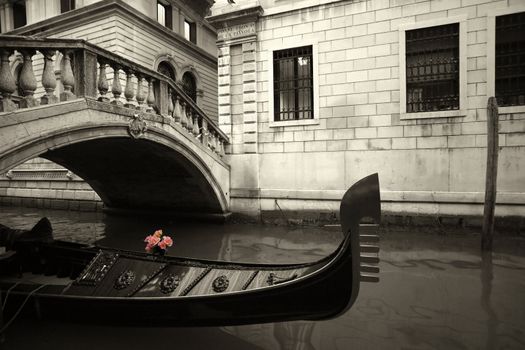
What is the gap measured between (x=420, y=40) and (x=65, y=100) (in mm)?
6484

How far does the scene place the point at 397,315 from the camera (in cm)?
316

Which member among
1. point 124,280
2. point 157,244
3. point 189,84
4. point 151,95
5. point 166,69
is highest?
point 166,69

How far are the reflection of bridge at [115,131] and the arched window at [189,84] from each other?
4.44 meters

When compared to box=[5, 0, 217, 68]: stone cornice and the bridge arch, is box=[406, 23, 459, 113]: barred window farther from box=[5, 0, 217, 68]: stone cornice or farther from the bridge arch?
box=[5, 0, 217, 68]: stone cornice

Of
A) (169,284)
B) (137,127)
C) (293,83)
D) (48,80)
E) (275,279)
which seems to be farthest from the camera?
(293,83)

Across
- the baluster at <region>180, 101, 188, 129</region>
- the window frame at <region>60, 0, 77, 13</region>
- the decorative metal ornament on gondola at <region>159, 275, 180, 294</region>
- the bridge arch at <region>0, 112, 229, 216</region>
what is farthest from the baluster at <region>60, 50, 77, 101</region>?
the window frame at <region>60, 0, 77, 13</region>

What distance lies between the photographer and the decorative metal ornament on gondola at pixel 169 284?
2.72 m

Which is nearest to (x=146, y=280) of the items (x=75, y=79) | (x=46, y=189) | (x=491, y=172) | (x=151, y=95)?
(x=75, y=79)

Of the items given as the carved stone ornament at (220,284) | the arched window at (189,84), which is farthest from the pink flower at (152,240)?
the arched window at (189,84)

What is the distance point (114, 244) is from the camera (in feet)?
21.1

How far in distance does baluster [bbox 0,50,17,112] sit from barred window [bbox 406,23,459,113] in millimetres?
6588

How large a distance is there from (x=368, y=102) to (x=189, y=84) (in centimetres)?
1064

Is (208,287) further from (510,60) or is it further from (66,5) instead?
(66,5)

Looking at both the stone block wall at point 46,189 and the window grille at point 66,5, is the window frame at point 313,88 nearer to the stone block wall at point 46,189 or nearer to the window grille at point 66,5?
the stone block wall at point 46,189
